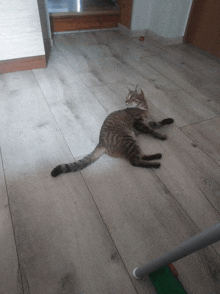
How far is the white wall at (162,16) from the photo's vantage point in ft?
8.92

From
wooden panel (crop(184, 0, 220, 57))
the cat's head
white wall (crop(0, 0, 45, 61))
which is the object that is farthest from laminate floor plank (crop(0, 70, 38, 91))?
wooden panel (crop(184, 0, 220, 57))

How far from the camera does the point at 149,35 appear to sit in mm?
3113

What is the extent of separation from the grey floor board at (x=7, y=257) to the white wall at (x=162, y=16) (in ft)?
9.47

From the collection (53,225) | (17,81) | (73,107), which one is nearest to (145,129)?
(73,107)

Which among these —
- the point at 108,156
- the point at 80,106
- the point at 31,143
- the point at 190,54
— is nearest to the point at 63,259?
the point at 108,156

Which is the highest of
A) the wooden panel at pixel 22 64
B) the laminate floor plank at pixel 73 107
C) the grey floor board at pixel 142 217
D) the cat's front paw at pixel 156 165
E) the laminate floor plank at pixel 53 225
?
the wooden panel at pixel 22 64

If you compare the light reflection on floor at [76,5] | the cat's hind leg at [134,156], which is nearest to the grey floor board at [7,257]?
the cat's hind leg at [134,156]

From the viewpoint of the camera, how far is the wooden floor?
89 cm

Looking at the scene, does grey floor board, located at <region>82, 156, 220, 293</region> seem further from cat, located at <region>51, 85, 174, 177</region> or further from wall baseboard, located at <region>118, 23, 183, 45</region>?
wall baseboard, located at <region>118, 23, 183, 45</region>

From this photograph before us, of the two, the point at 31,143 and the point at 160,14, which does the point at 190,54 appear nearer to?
the point at 160,14

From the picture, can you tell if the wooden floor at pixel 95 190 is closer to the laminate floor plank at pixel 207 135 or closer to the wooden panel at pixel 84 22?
the laminate floor plank at pixel 207 135

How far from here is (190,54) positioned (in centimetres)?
274

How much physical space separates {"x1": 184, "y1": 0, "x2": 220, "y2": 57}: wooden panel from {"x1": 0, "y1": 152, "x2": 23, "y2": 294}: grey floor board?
286cm

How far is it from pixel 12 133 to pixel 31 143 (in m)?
0.19
